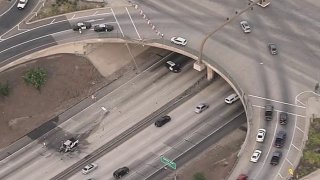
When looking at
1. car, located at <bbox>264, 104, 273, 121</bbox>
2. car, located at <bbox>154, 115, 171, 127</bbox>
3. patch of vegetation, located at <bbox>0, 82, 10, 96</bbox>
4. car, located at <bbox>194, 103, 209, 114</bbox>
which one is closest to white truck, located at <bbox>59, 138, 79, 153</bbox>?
car, located at <bbox>154, 115, 171, 127</bbox>

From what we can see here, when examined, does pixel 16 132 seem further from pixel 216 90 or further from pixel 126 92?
pixel 216 90

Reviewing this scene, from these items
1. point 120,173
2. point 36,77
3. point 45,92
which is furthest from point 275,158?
point 36,77

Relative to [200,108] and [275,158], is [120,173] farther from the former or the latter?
[275,158]

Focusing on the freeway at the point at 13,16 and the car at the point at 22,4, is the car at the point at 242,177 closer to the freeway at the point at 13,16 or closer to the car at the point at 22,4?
the freeway at the point at 13,16

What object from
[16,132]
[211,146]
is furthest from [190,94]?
[16,132]

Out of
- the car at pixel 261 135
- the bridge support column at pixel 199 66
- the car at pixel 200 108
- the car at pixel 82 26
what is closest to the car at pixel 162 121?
the car at pixel 200 108
